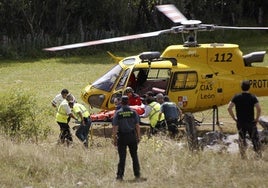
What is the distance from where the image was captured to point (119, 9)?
41219 mm

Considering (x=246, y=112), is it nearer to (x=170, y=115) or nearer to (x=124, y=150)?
(x=124, y=150)

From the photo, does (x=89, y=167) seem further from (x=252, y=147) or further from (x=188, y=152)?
(x=252, y=147)

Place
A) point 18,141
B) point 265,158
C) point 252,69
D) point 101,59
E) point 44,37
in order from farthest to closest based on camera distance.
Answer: point 44,37 → point 101,59 → point 252,69 → point 18,141 → point 265,158

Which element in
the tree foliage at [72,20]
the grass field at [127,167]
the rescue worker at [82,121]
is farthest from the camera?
the tree foliage at [72,20]

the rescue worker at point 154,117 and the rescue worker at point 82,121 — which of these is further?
the rescue worker at point 154,117

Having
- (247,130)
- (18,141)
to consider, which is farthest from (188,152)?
(18,141)

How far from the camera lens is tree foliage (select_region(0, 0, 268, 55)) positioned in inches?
1531

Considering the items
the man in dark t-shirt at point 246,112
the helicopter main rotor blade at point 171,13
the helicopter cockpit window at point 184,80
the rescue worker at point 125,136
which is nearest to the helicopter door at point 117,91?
the helicopter cockpit window at point 184,80

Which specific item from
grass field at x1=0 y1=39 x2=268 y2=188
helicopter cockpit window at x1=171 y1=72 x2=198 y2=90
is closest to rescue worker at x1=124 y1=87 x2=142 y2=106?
helicopter cockpit window at x1=171 y1=72 x2=198 y2=90

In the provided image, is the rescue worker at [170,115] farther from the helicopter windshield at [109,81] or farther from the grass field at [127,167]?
the helicopter windshield at [109,81]

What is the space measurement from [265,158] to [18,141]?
5.74m

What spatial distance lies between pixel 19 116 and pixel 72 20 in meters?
28.0

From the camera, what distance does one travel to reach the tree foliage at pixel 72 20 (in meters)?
38.9

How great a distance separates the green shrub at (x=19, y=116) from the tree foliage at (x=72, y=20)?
2236 cm
